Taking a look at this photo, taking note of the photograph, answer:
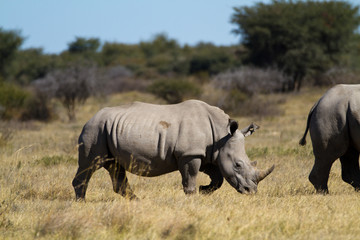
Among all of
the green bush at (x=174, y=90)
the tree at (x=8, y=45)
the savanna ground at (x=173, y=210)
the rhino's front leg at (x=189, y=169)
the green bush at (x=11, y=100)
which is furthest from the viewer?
the tree at (x=8, y=45)

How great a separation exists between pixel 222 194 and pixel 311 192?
1360mm

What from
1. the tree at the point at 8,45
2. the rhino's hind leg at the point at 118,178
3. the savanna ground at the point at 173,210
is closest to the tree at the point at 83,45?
the tree at the point at 8,45

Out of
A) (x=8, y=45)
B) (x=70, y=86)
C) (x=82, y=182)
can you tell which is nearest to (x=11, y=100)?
(x=70, y=86)

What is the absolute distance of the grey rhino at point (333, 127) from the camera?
7700mm

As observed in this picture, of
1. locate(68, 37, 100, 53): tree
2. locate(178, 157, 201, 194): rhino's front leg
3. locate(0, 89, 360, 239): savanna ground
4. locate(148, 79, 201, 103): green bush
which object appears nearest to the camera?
locate(0, 89, 360, 239): savanna ground

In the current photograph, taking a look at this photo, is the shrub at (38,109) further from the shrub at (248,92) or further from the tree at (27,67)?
the tree at (27,67)

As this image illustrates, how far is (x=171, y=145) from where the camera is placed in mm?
7367

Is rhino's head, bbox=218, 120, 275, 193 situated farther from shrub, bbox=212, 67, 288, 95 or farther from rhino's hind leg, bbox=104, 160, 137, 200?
shrub, bbox=212, 67, 288, 95

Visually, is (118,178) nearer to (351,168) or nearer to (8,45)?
(351,168)

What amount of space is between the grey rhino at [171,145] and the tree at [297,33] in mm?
26124

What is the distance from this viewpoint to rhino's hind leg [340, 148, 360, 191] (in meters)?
8.24

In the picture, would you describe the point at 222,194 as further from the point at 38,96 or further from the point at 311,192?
the point at 38,96

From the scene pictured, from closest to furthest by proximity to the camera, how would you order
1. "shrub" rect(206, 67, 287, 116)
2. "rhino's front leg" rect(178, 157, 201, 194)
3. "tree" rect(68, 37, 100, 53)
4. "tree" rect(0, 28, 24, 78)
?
"rhino's front leg" rect(178, 157, 201, 194) < "shrub" rect(206, 67, 287, 116) < "tree" rect(0, 28, 24, 78) < "tree" rect(68, 37, 100, 53)

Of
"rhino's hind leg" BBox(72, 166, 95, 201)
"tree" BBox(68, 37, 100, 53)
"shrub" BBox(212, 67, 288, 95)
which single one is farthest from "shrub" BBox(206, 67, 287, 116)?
"tree" BBox(68, 37, 100, 53)
